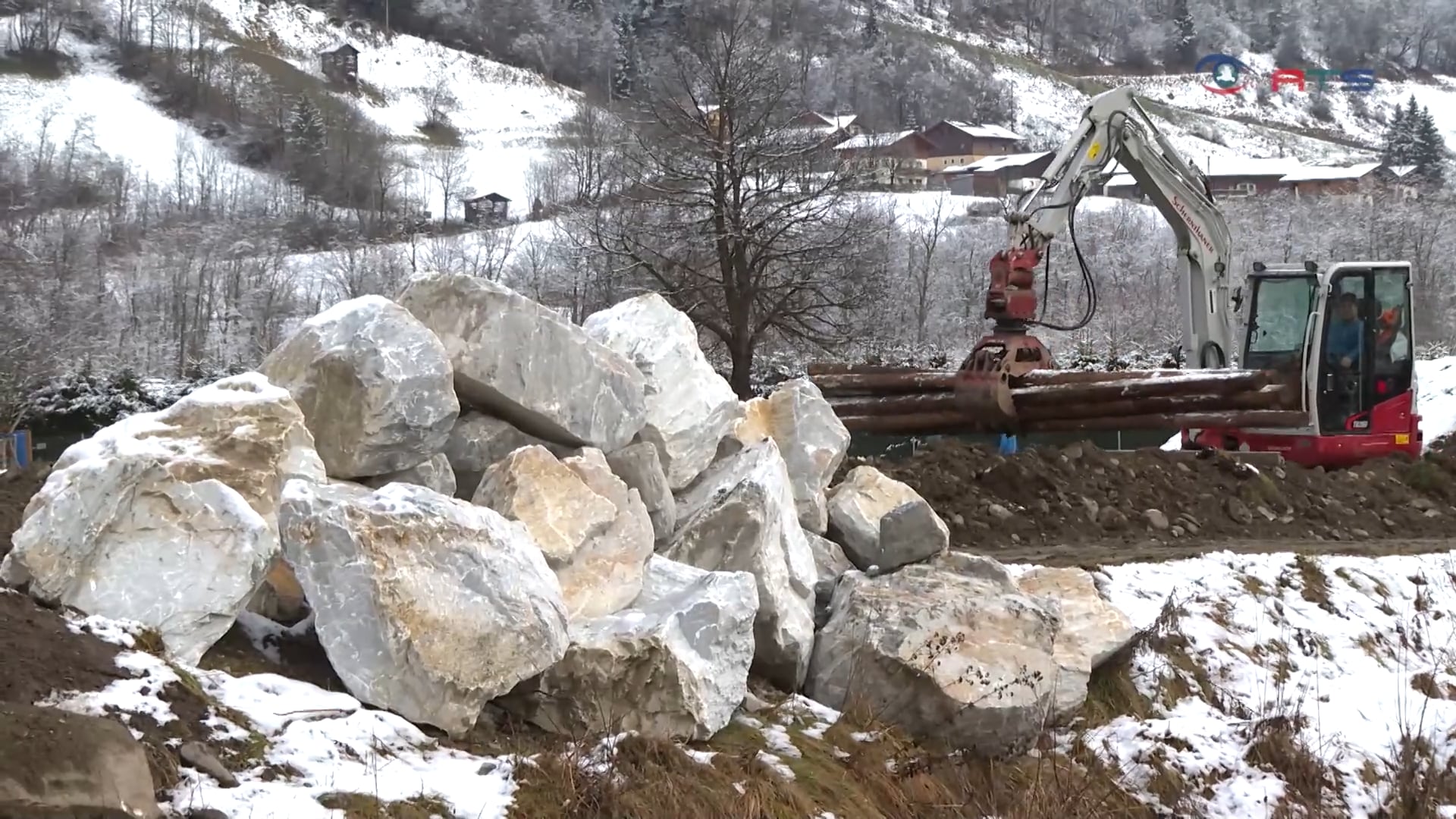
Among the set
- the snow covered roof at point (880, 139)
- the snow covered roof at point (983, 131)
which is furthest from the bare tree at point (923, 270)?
the snow covered roof at point (983, 131)

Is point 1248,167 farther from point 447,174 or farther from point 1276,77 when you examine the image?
point 1276,77

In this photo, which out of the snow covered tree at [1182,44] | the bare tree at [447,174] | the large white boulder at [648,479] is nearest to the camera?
the large white boulder at [648,479]

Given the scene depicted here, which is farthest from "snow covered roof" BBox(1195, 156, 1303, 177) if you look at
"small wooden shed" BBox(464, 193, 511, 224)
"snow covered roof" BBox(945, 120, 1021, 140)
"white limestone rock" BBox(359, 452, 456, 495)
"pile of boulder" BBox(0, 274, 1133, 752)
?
"white limestone rock" BBox(359, 452, 456, 495)

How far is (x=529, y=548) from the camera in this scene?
4.93 meters

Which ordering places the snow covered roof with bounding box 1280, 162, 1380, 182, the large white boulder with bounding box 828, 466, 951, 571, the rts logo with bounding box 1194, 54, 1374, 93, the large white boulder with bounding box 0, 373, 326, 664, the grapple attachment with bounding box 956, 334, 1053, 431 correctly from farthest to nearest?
1. the rts logo with bounding box 1194, 54, 1374, 93
2. the snow covered roof with bounding box 1280, 162, 1380, 182
3. the grapple attachment with bounding box 956, 334, 1053, 431
4. the large white boulder with bounding box 828, 466, 951, 571
5. the large white boulder with bounding box 0, 373, 326, 664

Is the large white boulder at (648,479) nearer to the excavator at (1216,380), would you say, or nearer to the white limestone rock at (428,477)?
the white limestone rock at (428,477)

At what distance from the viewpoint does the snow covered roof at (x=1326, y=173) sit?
62938mm

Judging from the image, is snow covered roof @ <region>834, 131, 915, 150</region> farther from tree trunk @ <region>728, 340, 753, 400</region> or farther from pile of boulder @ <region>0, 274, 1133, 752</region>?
pile of boulder @ <region>0, 274, 1133, 752</region>

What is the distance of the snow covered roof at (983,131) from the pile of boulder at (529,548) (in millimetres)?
70167

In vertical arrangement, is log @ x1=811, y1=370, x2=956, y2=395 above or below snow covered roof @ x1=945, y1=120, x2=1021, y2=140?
above

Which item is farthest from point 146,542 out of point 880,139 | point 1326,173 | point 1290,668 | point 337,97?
point 337,97

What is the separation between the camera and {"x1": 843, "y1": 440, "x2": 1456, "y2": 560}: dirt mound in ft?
34.2

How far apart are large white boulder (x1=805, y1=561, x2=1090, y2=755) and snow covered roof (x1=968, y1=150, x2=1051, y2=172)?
6158 cm

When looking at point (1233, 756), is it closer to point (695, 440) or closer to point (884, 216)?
point (695, 440)
